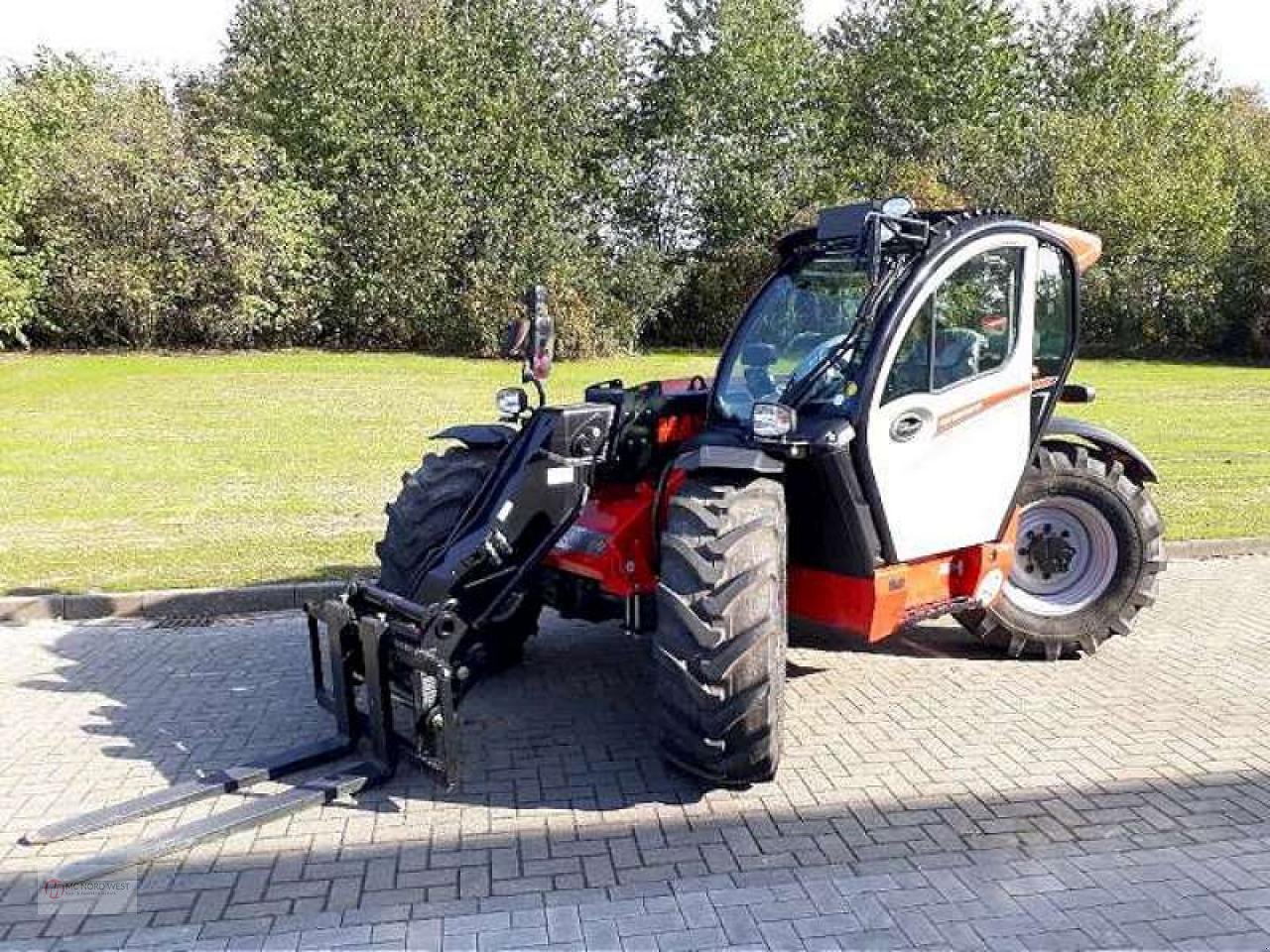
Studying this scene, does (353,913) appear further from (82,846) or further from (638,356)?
(638,356)

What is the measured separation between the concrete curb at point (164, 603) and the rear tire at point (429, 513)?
1829 millimetres

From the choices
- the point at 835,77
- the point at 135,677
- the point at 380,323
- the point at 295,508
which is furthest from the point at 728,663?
the point at 835,77

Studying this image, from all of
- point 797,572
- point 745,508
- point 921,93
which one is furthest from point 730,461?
point 921,93

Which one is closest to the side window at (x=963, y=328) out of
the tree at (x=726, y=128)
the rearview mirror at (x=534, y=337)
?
the rearview mirror at (x=534, y=337)

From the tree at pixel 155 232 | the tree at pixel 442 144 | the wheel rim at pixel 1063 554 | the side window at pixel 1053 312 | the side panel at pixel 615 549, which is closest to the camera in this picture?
the side panel at pixel 615 549

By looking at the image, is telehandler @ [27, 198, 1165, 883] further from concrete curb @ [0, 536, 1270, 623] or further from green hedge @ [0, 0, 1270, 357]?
green hedge @ [0, 0, 1270, 357]

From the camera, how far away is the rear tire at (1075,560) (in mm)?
5785

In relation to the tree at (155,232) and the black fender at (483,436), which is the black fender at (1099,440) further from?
the tree at (155,232)

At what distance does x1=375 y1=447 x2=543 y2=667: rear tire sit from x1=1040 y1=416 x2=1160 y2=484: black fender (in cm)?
322

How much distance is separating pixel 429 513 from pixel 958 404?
264 centimetres

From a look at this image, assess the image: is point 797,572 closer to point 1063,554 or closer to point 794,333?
point 794,333

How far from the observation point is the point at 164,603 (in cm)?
673

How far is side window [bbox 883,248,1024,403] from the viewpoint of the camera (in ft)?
15.2

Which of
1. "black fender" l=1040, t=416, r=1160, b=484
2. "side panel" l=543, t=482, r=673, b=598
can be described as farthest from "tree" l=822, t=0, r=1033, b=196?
"side panel" l=543, t=482, r=673, b=598
